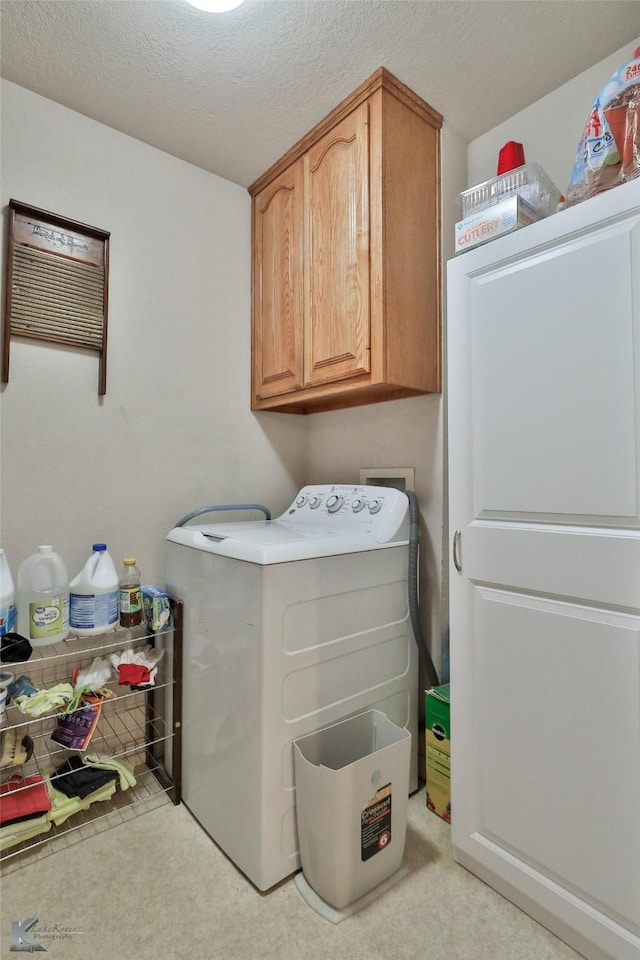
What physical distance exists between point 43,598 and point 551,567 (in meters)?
1.47

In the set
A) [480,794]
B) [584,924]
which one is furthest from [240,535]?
[584,924]

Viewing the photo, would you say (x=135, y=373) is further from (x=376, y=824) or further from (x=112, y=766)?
(x=376, y=824)

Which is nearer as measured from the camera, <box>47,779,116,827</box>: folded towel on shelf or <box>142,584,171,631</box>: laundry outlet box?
<box>47,779,116,827</box>: folded towel on shelf

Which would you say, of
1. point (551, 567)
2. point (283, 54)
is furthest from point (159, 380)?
point (551, 567)

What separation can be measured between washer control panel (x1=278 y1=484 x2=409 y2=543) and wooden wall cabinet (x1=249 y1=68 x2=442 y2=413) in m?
0.39

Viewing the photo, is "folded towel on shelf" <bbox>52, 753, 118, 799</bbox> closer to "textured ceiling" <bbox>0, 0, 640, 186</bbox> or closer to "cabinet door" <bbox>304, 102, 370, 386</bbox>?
"cabinet door" <bbox>304, 102, 370, 386</bbox>

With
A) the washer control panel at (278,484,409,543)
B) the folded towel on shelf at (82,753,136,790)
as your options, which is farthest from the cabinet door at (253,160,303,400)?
the folded towel on shelf at (82,753,136,790)

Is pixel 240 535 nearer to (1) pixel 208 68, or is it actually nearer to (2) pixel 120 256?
(2) pixel 120 256

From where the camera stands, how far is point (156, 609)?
164 centimetres

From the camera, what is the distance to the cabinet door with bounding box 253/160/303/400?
192 centimetres

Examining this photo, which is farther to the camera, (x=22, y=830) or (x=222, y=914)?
(x=22, y=830)

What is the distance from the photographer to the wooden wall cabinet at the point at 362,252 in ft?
5.26

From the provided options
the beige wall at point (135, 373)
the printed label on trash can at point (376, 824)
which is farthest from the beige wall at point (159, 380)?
the printed label on trash can at point (376, 824)

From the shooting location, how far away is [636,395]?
1.00m
